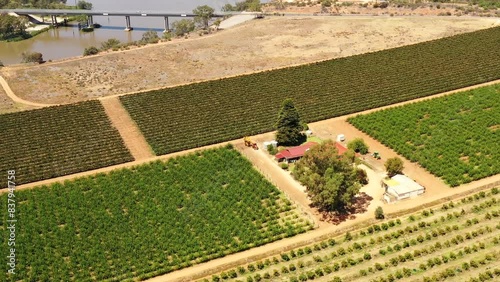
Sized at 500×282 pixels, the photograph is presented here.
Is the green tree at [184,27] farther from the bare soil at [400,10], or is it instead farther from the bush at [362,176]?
the bush at [362,176]

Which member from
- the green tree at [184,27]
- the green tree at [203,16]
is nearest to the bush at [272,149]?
the green tree at [184,27]

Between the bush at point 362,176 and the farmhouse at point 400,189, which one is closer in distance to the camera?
the farmhouse at point 400,189

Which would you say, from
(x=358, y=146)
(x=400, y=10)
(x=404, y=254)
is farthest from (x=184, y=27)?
(x=404, y=254)

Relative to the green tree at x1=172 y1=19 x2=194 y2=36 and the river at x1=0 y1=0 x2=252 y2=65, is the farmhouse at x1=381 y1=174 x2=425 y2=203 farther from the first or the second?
the river at x1=0 y1=0 x2=252 y2=65

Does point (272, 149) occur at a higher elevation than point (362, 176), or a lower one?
higher

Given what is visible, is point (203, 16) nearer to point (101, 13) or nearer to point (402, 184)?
point (101, 13)

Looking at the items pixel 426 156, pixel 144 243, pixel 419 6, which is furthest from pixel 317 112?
pixel 419 6

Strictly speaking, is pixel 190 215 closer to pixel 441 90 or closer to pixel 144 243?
pixel 144 243
